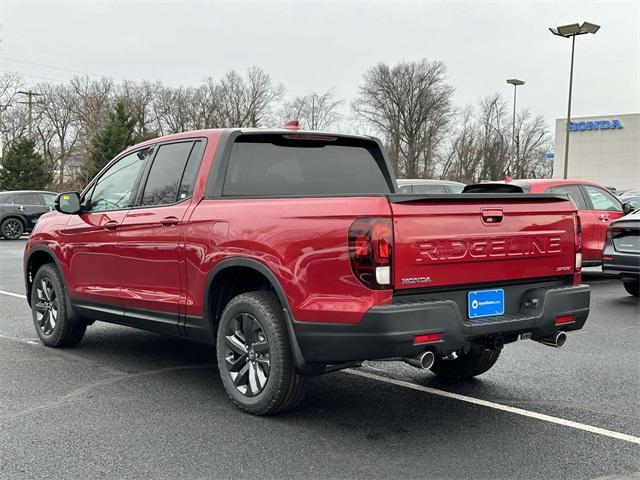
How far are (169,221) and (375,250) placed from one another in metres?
1.90

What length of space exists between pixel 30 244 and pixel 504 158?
73.2 m

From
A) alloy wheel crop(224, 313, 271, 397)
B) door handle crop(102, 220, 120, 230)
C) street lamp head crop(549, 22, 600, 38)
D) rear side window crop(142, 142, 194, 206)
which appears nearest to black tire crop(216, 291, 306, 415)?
alloy wheel crop(224, 313, 271, 397)

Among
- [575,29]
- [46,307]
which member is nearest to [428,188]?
[46,307]

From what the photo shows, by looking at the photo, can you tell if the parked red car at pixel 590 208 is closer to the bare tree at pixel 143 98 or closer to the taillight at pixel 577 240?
the taillight at pixel 577 240

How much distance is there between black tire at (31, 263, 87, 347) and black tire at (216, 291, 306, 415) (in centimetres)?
231

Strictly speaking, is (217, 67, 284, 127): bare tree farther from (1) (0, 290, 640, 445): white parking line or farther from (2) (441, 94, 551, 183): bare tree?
(1) (0, 290, 640, 445): white parking line

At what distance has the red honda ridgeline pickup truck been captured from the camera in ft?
12.5

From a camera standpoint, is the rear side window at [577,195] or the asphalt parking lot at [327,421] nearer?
the asphalt parking lot at [327,421]

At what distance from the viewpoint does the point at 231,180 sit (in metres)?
4.96

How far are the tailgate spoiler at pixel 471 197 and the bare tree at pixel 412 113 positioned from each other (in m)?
74.1

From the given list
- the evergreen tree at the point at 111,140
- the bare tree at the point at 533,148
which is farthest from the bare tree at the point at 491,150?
the evergreen tree at the point at 111,140

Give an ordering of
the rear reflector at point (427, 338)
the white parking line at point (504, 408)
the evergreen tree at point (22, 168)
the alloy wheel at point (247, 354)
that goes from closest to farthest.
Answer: the rear reflector at point (427, 338), the white parking line at point (504, 408), the alloy wheel at point (247, 354), the evergreen tree at point (22, 168)

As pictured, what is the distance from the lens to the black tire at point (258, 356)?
4199mm

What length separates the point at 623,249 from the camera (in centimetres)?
977
